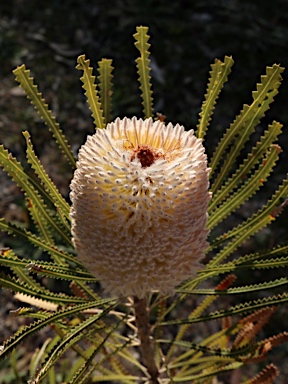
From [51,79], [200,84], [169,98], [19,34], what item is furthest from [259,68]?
[19,34]

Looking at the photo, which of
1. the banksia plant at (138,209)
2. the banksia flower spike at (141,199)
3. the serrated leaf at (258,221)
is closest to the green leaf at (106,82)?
the banksia plant at (138,209)

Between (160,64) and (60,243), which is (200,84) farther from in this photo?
(60,243)

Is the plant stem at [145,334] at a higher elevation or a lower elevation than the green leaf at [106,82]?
lower

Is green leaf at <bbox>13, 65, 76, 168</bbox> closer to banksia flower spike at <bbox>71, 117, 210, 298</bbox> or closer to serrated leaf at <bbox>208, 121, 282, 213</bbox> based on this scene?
banksia flower spike at <bbox>71, 117, 210, 298</bbox>

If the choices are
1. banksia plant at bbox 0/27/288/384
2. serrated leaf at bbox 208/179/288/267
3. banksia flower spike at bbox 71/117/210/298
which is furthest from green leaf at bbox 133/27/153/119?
serrated leaf at bbox 208/179/288/267

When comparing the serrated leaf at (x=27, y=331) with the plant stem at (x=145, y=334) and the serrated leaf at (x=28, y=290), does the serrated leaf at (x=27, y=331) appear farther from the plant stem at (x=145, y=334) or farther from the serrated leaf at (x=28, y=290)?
the plant stem at (x=145, y=334)

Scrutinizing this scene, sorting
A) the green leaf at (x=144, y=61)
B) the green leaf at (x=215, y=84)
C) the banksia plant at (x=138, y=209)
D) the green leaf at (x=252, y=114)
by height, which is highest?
the green leaf at (x=144, y=61)
